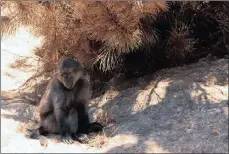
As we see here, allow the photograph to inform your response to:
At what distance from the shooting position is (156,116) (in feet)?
18.0

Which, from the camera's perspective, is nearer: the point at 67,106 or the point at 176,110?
the point at 67,106

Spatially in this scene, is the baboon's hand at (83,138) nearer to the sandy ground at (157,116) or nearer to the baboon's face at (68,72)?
the sandy ground at (157,116)

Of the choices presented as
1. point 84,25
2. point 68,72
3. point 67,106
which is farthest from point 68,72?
point 84,25

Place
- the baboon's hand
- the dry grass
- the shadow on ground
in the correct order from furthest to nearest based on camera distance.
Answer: the dry grass < the baboon's hand < the shadow on ground

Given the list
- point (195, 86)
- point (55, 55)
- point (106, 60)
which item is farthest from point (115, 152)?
point (55, 55)

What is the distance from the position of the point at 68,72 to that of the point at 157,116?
1091mm

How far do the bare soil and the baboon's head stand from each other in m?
0.60

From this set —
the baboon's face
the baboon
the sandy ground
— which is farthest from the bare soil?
the baboon's face

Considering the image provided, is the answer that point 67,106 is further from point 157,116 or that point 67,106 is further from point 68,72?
point 157,116

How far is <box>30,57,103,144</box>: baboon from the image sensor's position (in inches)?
205

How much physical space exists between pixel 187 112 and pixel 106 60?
1577 mm

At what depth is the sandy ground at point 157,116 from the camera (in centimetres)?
476

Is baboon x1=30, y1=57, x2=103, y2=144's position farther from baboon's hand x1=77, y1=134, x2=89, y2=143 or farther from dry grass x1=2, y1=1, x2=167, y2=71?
dry grass x1=2, y1=1, x2=167, y2=71

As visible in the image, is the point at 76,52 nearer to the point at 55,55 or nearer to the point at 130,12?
the point at 55,55
